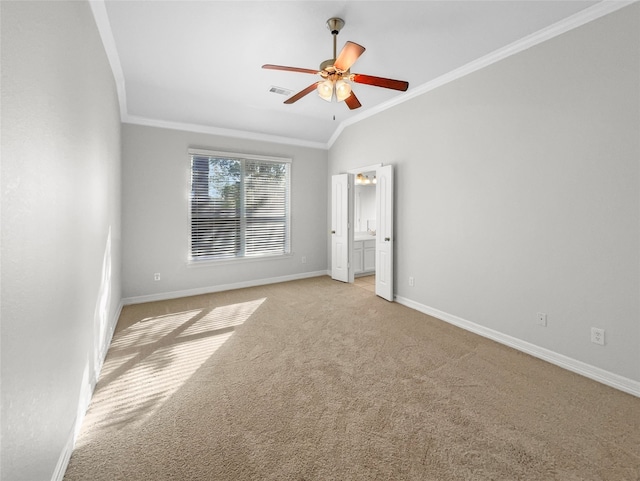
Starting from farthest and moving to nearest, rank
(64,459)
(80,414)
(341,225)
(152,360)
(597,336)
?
(341,225) < (152,360) < (597,336) < (80,414) < (64,459)

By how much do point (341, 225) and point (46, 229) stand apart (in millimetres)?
4771

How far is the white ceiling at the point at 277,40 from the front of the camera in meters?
2.48

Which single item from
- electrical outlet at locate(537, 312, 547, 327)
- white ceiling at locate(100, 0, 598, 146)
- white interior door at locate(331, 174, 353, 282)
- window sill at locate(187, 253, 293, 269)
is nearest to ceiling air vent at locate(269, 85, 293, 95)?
white ceiling at locate(100, 0, 598, 146)

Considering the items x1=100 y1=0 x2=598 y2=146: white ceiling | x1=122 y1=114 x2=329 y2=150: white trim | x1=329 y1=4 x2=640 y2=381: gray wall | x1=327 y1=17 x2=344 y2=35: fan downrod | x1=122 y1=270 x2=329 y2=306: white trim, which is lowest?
x1=122 y1=270 x2=329 y2=306: white trim

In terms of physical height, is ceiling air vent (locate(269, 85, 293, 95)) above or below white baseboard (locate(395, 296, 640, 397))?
above

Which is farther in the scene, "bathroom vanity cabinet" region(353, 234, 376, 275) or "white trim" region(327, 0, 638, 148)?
"bathroom vanity cabinet" region(353, 234, 376, 275)

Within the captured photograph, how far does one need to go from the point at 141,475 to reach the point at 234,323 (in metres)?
2.17

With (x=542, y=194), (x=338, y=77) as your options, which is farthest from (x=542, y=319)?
(x=338, y=77)

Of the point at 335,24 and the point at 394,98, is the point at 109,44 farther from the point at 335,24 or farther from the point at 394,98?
the point at 394,98

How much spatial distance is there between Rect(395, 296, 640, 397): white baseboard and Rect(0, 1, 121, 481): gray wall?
3649 millimetres

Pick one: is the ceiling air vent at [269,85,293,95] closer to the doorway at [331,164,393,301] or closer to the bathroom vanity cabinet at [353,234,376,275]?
the doorway at [331,164,393,301]

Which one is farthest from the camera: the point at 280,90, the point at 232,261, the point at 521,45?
the point at 232,261

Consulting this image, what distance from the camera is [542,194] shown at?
2.85 m

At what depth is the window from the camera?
501cm
